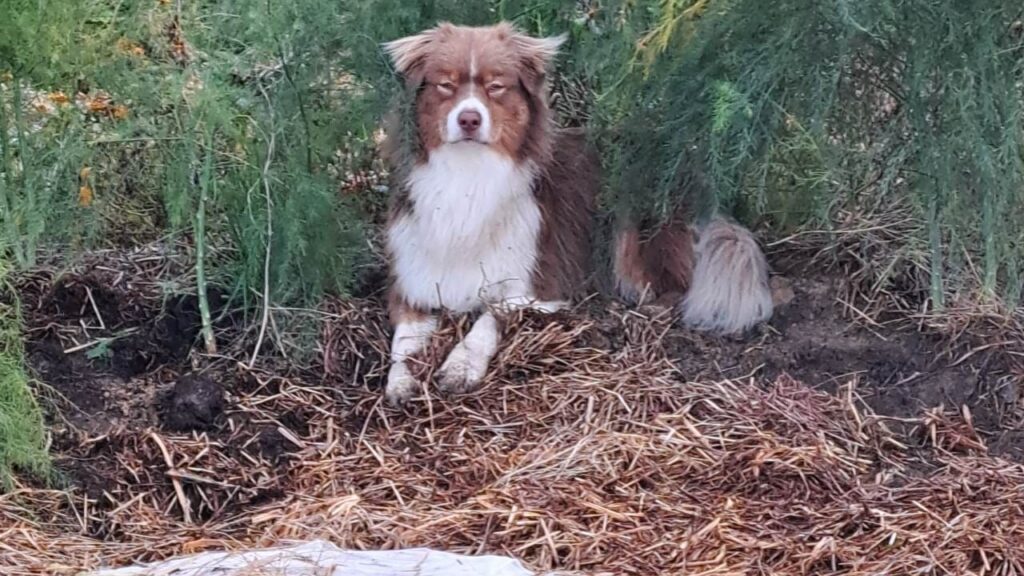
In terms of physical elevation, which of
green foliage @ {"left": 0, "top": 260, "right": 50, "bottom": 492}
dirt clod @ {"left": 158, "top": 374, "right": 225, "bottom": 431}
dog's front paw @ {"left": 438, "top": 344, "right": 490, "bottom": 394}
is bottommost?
dirt clod @ {"left": 158, "top": 374, "right": 225, "bottom": 431}

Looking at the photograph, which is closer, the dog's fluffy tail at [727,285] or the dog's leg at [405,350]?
the dog's leg at [405,350]

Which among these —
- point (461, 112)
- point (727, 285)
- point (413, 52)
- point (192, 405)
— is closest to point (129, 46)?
point (413, 52)

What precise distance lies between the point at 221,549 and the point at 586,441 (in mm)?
1256

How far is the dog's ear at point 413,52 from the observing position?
5492 millimetres

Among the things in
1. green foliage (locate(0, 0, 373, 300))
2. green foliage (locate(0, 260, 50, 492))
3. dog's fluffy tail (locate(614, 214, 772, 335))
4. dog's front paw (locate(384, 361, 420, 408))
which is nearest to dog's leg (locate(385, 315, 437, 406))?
dog's front paw (locate(384, 361, 420, 408))

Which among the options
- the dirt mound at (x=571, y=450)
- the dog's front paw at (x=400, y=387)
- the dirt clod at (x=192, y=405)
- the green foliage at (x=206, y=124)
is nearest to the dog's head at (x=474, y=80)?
the green foliage at (x=206, y=124)

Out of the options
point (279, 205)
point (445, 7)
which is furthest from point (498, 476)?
point (445, 7)

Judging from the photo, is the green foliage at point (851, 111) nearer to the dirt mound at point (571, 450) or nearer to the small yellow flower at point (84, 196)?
the dirt mound at point (571, 450)

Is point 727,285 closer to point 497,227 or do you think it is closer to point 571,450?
point 497,227

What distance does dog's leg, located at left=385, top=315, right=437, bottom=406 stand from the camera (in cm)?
529

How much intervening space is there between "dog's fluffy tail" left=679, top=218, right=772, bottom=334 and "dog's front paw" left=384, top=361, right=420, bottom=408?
1161 millimetres

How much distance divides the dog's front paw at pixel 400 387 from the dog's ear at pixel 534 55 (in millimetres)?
1192

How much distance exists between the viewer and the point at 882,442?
16.1 feet

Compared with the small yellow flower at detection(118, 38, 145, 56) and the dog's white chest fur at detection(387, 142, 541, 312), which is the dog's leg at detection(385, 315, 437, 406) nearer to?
the dog's white chest fur at detection(387, 142, 541, 312)
